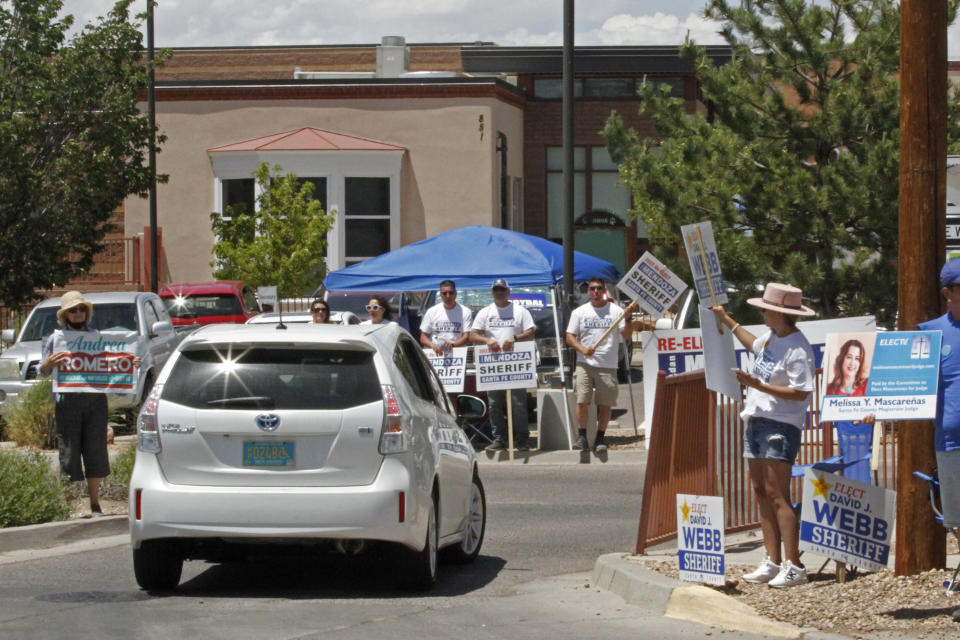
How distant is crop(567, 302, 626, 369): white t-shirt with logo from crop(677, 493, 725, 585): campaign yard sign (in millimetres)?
7766

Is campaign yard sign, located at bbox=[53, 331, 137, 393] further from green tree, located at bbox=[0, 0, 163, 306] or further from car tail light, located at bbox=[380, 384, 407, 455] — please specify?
green tree, located at bbox=[0, 0, 163, 306]

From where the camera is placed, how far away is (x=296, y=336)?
8250 mm

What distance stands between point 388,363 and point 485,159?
28334 mm

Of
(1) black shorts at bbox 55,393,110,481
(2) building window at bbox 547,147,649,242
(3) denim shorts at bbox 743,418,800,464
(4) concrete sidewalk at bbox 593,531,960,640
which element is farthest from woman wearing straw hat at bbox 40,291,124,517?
(2) building window at bbox 547,147,649,242

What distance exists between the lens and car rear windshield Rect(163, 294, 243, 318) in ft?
86.9

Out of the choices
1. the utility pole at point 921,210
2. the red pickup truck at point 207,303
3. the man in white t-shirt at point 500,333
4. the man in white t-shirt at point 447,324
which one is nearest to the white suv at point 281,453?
the utility pole at point 921,210

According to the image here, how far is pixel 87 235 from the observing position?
22188mm

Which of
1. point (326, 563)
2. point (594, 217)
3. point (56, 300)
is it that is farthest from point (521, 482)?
point (594, 217)

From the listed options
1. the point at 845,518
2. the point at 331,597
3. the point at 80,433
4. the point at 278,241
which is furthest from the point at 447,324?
the point at 278,241

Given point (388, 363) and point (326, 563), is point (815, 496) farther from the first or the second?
point (326, 563)

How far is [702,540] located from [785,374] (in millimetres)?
1014

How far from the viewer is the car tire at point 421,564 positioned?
8.30 m

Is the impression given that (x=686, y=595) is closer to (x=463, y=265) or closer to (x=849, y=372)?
(x=849, y=372)

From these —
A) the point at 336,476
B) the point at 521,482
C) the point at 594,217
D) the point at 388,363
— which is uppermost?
the point at 594,217
